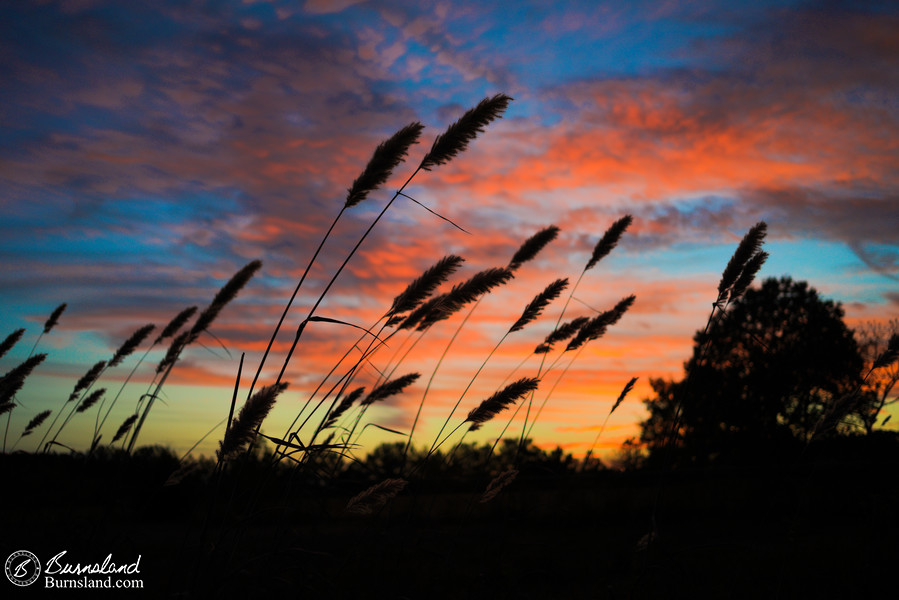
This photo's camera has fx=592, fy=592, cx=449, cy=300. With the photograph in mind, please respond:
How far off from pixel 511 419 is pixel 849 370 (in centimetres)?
2116

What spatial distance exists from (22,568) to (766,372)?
22.8m

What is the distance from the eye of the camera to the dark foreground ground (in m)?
2.45

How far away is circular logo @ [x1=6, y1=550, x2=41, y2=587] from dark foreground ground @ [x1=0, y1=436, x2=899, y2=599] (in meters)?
0.04

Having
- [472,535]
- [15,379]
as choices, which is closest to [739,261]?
[472,535]

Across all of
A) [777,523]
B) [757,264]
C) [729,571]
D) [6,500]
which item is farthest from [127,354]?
[777,523]

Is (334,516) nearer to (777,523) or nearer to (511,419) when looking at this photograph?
(511,419)

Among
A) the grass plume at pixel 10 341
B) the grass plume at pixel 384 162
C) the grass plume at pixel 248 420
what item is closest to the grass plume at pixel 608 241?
the grass plume at pixel 384 162

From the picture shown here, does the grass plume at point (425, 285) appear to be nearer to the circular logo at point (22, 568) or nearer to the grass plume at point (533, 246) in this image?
the grass plume at point (533, 246)

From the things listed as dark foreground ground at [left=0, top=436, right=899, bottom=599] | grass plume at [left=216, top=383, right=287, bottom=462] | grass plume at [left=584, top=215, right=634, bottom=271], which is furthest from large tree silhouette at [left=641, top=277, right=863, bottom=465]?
grass plume at [left=216, top=383, right=287, bottom=462]

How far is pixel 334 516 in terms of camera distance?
5266mm

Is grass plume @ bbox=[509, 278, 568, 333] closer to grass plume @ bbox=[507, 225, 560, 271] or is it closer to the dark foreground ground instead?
grass plume @ bbox=[507, 225, 560, 271]

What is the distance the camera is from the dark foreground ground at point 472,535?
2453mm

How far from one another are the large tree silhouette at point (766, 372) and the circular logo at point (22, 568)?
20.2 meters

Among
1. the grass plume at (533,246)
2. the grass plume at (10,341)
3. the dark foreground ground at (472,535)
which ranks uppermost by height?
the grass plume at (533,246)
